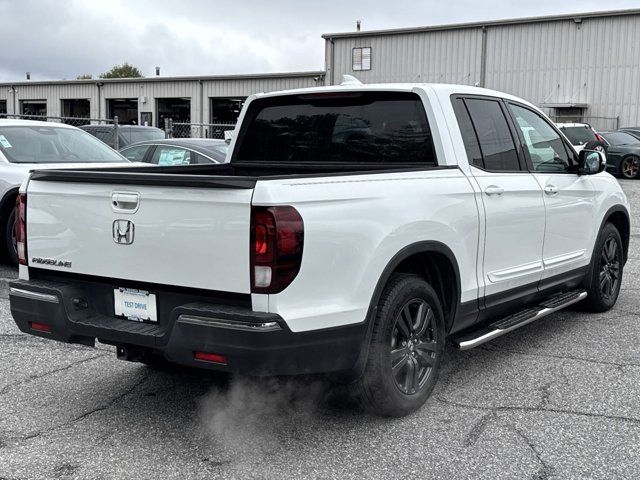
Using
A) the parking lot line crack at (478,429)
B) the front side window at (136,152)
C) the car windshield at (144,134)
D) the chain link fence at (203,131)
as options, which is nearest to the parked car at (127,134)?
the car windshield at (144,134)

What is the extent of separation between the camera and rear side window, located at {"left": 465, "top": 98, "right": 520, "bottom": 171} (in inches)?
195

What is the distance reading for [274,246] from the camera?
331 cm

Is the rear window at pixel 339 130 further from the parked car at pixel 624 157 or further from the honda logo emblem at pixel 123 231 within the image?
the parked car at pixel 624 157

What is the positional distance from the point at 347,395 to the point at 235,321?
0.99m

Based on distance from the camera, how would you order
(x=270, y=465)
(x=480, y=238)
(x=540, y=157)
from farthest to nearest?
(x=540, y=157) → (x=480, y=238) → (x=270, y=465)

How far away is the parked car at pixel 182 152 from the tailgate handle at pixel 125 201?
6.93m

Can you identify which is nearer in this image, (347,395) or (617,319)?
(347,395)

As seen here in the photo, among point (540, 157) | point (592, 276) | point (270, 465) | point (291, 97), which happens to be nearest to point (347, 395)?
→ point (270, 465)

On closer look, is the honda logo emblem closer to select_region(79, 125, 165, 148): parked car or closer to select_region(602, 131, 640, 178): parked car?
select_region(79, 125, 165, 148): parked car

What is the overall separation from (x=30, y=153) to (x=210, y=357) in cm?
607

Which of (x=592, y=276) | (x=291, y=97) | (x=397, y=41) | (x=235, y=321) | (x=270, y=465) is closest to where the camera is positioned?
(x=235, y=321)

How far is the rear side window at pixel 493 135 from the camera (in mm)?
4957

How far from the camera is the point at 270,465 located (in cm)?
357

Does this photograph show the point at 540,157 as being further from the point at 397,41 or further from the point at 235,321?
the point at 397,41
